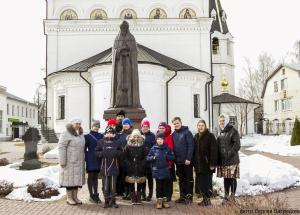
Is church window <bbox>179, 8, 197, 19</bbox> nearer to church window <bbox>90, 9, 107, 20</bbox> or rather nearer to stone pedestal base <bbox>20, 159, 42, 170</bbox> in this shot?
church window <bbox>90, 9, 107, 20</bbox>

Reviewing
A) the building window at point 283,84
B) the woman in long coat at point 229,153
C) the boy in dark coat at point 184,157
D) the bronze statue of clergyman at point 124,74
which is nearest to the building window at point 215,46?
the building window at point 283,84

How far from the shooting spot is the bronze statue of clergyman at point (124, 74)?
11922 millimetres

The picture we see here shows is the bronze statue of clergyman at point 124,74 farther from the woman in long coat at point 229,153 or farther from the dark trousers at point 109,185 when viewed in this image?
the woman in long coat at point 229,153

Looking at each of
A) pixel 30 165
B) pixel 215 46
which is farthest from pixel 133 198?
pixel 215 46

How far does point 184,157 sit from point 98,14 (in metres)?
27.3

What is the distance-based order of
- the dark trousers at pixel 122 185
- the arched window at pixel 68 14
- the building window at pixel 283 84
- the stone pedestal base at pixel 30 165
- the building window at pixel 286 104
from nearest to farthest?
1. the dark trousers at pixel 122 185
2. the stone pedestal base at pixel 30 165
3. the arched window at pixel 68 14
4. the building window at pixel 286 104
5. the building window at pixel 283 84

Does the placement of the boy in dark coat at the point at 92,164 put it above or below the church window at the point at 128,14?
below

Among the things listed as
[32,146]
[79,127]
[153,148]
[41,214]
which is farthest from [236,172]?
[32,146]

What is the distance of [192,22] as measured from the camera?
3312cm

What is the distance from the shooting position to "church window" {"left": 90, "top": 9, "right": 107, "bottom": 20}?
33.7 meters

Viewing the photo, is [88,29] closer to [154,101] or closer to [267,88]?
[154,101]

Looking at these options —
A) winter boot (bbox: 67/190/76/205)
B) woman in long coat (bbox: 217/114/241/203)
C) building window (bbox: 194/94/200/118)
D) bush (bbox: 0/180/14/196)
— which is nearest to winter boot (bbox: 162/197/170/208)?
woman in long coat (bbox: 217/114/241/203)

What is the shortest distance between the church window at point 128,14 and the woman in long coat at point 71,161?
86.9 ft

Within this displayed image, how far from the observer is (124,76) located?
39.3 ft
